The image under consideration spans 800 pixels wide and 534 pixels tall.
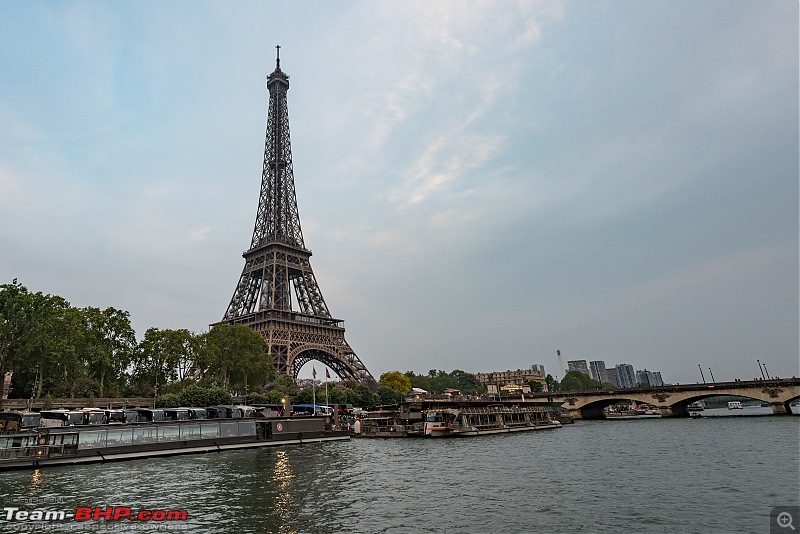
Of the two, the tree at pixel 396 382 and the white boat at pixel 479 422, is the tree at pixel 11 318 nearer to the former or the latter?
the white boat at pixel 479 422

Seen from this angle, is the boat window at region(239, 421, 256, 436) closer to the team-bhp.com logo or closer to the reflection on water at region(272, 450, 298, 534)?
the reflection on water at region(272, 450, 298, 534)

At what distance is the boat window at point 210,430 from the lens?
155 feet

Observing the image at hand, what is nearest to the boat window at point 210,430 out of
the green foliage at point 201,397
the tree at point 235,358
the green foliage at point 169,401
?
the green foliage at point 201,397

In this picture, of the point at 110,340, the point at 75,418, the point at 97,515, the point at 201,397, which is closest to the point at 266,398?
the point at 201,397

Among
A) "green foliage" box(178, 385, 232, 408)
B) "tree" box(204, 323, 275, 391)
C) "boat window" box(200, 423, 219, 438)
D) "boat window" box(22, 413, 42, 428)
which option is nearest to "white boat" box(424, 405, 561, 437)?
"boat window" box(200, 423, 219, 438)

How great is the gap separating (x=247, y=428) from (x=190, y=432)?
18.9 feet

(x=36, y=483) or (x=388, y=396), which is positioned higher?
(x=388, y=396)

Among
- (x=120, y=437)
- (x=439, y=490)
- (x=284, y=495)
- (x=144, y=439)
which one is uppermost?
(x=120, y=437)

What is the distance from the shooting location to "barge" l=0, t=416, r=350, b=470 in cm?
3622

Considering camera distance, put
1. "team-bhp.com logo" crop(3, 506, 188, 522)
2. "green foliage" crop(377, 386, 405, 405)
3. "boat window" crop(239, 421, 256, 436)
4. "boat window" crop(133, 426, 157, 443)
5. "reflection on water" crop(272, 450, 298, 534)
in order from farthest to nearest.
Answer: "green foliage" crop(377, 386, 405, 405) → "boat window" crop(239, 421, 256, 436) → "boat window" crop(133, 426, 157, 443) → "team-bhp.com logo" crop(3, 506, 188, 522) → "reflection on water" crop(272, 450, 298, 534)

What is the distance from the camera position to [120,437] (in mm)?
41750

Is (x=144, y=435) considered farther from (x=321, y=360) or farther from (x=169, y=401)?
(x=321, y=360)

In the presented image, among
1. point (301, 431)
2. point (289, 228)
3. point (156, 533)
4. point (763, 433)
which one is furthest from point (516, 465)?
point (289, 228)

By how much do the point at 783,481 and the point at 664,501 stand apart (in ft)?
27.2
